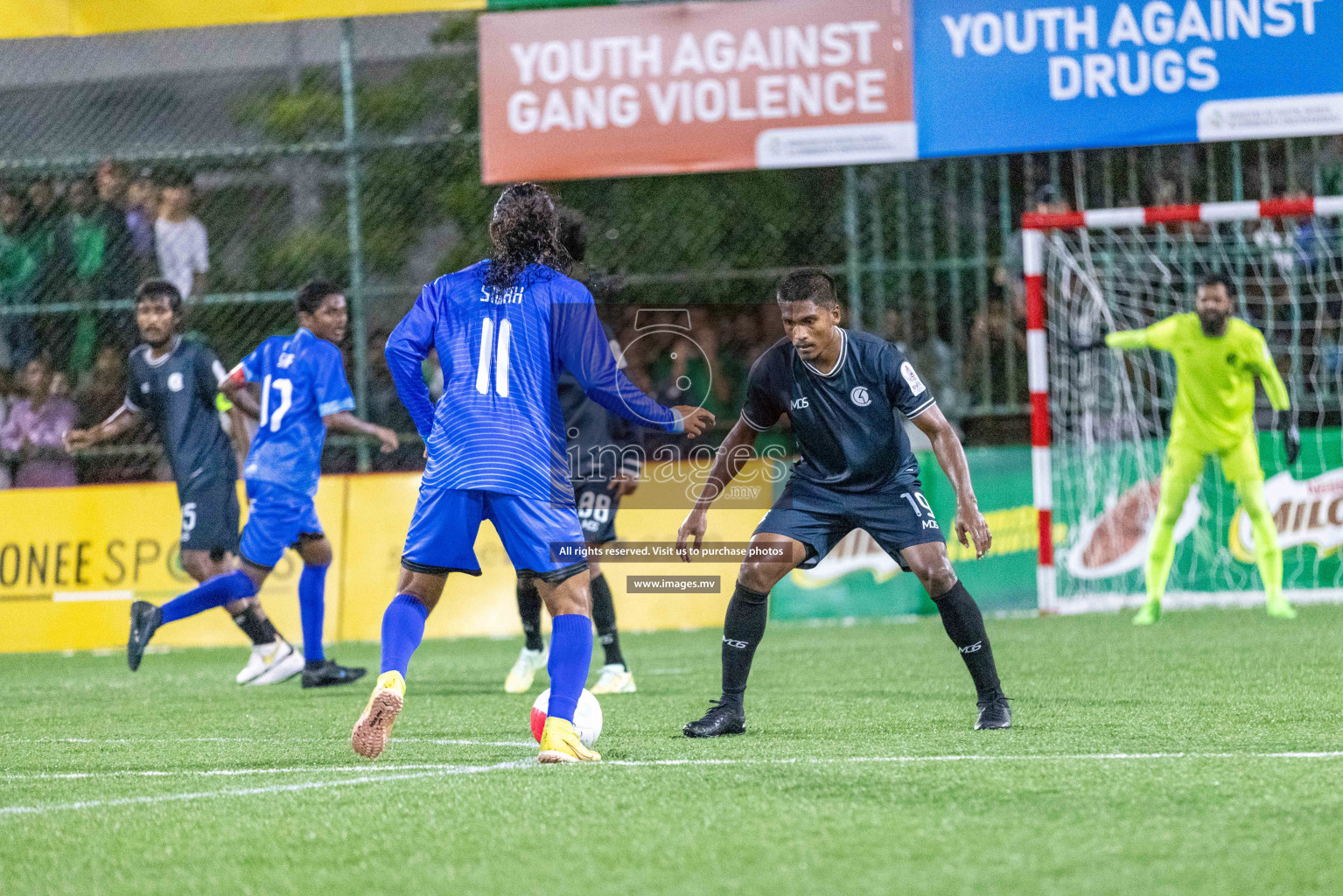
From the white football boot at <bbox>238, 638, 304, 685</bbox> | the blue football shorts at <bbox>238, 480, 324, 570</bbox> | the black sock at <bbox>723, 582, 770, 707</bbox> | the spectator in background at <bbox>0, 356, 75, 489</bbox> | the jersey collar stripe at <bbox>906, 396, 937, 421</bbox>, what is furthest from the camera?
the spectator in background at <bbox>0, 356, 75, 489</bbox>

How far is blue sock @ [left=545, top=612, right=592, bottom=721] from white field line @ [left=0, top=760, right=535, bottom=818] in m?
0.25

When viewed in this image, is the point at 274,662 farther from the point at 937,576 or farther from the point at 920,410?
the point at 920,410

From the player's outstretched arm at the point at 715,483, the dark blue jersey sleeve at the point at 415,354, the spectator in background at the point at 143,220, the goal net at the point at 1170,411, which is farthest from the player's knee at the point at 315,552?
the goal net at the point at 1170,411

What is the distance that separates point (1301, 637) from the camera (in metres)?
10.1

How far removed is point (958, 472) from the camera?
20.5 feet

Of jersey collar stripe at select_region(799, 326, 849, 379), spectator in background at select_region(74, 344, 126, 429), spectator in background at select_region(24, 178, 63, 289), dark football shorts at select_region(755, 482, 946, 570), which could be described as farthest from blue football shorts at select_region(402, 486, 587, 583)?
spectator in background at select_region(24, 178, 63, 289)

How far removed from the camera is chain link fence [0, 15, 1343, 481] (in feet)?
44.9

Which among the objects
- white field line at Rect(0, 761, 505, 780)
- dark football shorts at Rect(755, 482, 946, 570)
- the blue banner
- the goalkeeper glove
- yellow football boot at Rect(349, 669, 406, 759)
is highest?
the blue banner

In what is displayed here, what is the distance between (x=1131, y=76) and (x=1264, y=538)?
4.03 m

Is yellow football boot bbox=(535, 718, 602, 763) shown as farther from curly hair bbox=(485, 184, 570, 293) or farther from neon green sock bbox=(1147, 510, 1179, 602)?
neon green sock bbox=(1147, 510, 1179, 602)

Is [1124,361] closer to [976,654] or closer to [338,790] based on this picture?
[976,654]

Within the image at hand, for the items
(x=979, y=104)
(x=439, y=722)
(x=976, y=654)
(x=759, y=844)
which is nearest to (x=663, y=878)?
(x=759, y=844)

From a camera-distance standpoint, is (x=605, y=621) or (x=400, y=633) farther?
(x=605, y=621)

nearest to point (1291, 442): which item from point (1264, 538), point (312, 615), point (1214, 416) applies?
point (1214, 416)
